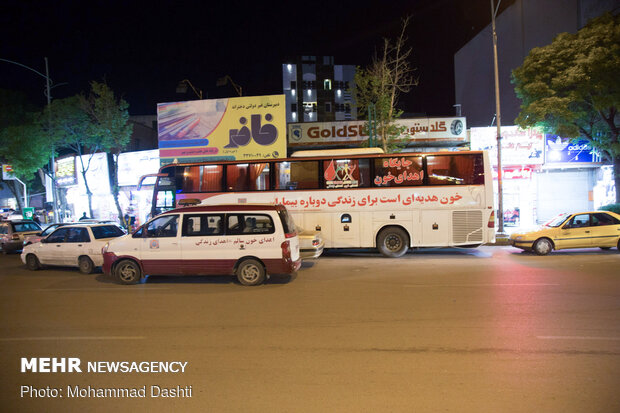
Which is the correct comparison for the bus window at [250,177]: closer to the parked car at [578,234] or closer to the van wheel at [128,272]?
the van wheel at [128,272]

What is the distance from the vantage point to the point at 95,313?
7055mm

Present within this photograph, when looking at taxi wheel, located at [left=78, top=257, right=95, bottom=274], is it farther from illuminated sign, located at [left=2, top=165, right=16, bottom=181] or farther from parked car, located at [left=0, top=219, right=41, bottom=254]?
illuminated sign, located at [left=2, top=165, right=16, bottom=181]

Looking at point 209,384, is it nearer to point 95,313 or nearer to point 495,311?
point 95,313

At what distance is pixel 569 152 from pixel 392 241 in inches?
540

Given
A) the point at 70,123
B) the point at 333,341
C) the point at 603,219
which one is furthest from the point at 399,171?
the point at 70,123

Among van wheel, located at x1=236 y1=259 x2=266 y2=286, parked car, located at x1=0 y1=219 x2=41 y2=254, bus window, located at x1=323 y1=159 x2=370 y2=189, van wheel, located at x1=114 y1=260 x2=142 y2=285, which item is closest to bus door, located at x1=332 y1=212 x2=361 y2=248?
bus window, located at x1=323 y1=159 x2=370 y2=189

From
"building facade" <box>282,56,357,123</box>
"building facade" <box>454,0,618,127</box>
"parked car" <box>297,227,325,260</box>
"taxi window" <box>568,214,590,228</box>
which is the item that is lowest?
"parked car" <box>297,227,325,260</box>

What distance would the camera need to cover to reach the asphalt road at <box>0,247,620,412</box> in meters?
3.85

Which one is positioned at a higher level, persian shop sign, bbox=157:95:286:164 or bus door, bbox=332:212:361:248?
persian shop sign, bbox=157:95:286:164

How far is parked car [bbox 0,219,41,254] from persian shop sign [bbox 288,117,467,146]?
47.1 feet

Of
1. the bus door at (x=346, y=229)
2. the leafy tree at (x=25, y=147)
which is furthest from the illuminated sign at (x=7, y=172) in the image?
the bus door at (x=346, y=229)

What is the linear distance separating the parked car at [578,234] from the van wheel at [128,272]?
12349 millimetres

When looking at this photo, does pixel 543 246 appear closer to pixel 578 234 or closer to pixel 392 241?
pixel 578 234

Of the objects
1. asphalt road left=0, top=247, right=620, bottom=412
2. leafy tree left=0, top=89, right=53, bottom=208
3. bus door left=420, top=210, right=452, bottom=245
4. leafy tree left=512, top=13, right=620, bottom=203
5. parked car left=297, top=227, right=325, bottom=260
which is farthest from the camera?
leafy tree left=0, top=89, right=53, bottom=208
